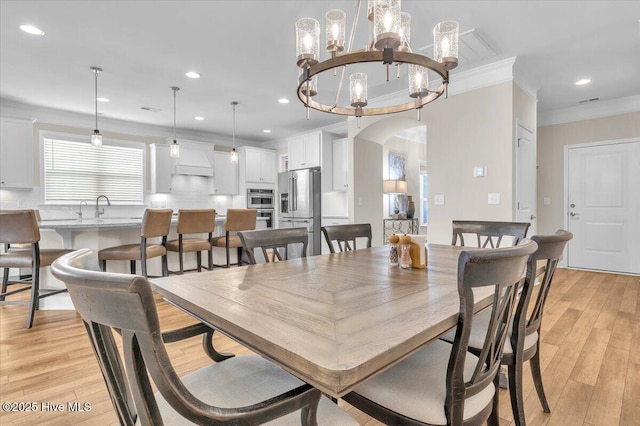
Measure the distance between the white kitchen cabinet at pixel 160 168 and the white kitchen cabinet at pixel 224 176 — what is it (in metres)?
0.90

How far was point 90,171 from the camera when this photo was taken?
18.1ft

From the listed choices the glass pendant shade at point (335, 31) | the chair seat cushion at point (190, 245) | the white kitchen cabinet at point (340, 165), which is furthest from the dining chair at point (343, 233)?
the white kitchen cabinet at point (340, 165)

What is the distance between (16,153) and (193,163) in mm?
2522

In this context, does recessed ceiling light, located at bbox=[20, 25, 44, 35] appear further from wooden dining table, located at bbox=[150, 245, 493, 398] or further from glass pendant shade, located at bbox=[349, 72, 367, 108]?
wooden dining table, located at bbox=[150, 245, 493, 398]

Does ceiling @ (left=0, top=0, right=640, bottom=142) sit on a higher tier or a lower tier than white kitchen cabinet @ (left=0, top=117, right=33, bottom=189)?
higher

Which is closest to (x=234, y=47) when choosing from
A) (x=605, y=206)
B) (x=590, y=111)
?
(x=590, y=111)

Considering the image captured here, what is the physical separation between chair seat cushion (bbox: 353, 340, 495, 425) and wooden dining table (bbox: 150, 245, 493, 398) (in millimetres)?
250

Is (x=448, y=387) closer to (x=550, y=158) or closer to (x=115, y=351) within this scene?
(x=115, y=351)

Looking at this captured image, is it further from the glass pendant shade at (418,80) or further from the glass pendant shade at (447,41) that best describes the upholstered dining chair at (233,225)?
the glass pendant shade at (447,41)

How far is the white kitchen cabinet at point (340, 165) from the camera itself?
238 inches

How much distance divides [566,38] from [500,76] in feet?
2.10

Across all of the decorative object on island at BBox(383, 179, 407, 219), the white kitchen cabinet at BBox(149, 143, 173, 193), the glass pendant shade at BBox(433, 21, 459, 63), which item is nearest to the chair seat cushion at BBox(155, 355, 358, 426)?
the glass pendant shade at BBox(433, 21, 459, 63)

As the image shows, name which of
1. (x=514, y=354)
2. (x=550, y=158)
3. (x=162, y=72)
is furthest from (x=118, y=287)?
(x=550, y=158)

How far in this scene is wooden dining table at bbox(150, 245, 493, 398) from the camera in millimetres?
663
